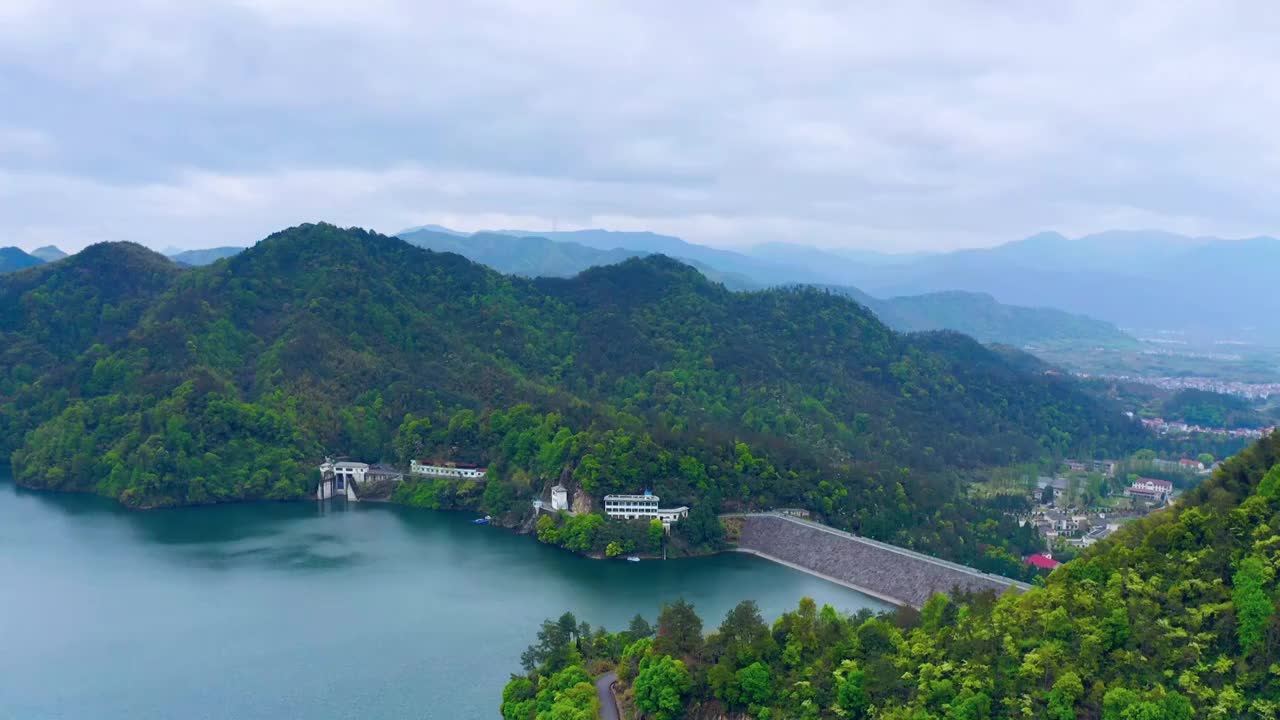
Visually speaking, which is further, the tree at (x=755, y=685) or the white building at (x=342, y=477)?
the white building at (x=342, y=477)

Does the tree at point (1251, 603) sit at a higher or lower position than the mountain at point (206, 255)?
lower

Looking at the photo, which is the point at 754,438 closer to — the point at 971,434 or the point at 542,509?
the point at 542,509

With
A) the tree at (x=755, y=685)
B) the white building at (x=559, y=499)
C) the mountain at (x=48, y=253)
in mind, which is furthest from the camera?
the mountain at (x=48, y=253)

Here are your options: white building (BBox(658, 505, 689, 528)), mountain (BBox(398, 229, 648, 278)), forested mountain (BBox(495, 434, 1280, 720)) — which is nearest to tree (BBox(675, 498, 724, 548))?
white building (BBox(658, 505, 689, 528))

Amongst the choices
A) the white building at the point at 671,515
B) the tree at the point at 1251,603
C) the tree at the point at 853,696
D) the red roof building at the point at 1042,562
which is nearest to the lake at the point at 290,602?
the white building at the point at 671,515

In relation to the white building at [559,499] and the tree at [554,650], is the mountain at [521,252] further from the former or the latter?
the tree at [554,650]

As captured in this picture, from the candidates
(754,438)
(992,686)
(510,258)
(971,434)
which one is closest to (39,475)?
(754,438)
